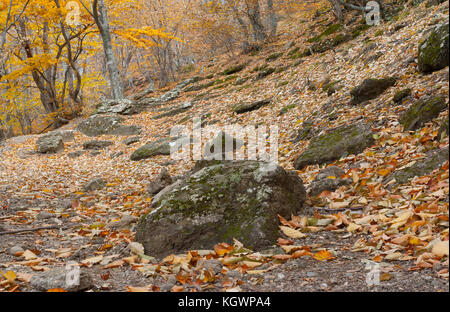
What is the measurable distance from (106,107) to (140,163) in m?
7.98

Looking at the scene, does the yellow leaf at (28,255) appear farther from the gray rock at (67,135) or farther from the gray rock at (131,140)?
the gray rock at (67,135)

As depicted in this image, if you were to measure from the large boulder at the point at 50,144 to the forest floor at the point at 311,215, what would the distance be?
2.78 metres

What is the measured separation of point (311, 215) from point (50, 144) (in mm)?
10460

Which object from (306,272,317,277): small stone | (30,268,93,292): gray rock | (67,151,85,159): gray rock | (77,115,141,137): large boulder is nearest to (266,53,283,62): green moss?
(77,115,141,137): large boulder

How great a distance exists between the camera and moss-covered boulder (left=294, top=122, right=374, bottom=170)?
4.50 m

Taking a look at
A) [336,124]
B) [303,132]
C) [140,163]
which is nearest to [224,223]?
[336,124]

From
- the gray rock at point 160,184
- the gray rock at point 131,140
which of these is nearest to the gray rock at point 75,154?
the gray rock at point 131,140

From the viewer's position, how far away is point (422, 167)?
10.4 ft

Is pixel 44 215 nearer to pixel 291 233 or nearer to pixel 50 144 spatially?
pixel 291 233

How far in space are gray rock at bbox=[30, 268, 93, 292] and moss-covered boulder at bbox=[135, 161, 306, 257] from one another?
83 centimetres

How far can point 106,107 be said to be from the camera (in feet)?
50.0

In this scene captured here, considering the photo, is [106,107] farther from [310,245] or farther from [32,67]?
[310,245]

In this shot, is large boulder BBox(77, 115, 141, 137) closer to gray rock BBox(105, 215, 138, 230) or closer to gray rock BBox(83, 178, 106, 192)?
gray rock BBox(83, 178, 106, 192)

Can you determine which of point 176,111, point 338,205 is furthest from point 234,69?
point 338,205
